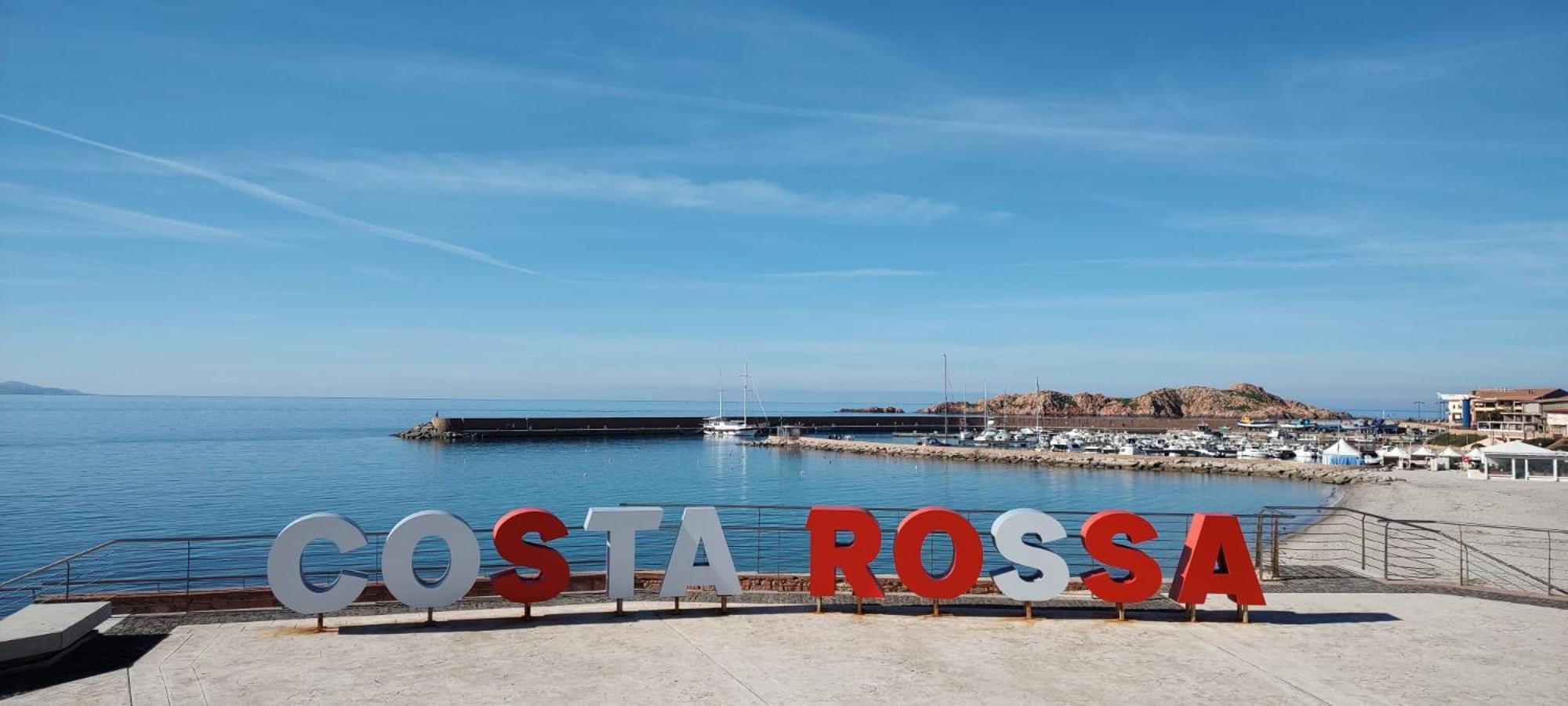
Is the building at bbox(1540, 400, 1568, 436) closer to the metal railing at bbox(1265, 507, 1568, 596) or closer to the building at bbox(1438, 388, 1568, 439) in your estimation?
the building at bbox(1438, 388, 1568, 439)

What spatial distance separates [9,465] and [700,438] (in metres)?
83.0

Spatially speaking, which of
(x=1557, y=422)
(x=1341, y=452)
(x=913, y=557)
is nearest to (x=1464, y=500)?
(x=1341, y=452)

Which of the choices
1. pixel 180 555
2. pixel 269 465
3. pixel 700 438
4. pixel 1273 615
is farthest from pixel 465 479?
pixel 1273 615

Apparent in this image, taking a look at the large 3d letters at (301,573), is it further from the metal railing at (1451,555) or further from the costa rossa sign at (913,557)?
the metal railing at (1451,555)

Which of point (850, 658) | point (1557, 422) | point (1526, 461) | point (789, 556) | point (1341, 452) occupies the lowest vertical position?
point (789, 556)

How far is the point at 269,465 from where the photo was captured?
313 feet

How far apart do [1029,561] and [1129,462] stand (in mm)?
88337

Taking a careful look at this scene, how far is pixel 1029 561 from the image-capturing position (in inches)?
634

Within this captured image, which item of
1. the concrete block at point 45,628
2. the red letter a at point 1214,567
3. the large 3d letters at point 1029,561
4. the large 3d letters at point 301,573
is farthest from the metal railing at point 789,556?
the concrete block at point 45,628

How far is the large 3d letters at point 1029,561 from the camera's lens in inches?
631

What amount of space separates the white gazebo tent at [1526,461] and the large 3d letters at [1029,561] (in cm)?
6289

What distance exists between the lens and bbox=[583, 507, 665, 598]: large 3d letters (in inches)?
623

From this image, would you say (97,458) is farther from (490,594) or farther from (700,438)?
(490,594)

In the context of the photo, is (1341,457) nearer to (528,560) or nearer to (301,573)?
(528,560)
